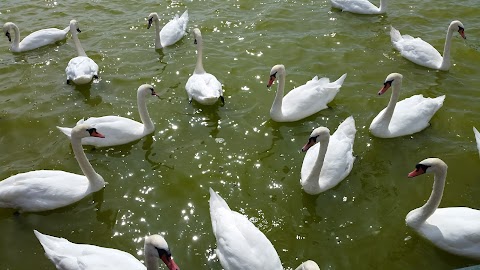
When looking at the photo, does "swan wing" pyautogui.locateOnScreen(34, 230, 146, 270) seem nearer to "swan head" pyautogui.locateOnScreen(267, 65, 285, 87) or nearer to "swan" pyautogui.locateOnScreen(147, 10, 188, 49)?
"swan head" pyautogui.locateOnScreen(267, 65, 285, 87)

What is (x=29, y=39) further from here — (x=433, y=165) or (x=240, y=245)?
(x=433, y=165)

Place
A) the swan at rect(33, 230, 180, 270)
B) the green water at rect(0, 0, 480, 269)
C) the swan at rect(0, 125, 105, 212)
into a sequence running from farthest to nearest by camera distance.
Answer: the swan at rect(0, 125, 105, 212) < the green water at rect(0, 0, 480, 269) < the swan at rect(33, 230, 180, 270)

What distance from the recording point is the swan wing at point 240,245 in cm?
489

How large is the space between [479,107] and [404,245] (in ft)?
13.7

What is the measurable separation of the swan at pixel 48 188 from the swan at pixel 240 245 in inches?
84.6

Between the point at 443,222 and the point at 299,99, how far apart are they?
344cm

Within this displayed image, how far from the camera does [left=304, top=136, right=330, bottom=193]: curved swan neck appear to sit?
6215 mm

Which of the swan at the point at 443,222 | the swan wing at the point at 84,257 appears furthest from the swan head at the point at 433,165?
the swan wing at the point at 84,257

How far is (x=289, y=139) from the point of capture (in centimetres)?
772

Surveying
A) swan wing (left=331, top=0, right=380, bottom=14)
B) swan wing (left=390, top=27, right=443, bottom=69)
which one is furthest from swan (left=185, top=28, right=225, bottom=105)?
swan wing (left=331, top=0, right=380, bottom=14)

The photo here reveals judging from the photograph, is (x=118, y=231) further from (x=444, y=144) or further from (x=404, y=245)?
(x=444, y=144)

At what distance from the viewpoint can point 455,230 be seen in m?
5.37

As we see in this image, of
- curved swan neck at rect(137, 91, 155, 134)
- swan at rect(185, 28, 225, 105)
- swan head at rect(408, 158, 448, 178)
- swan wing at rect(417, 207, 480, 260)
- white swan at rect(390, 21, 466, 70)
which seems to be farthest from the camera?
white swan at rect(390, 21, 466, 70)

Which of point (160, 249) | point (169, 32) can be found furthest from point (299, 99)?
point (169, 32)
